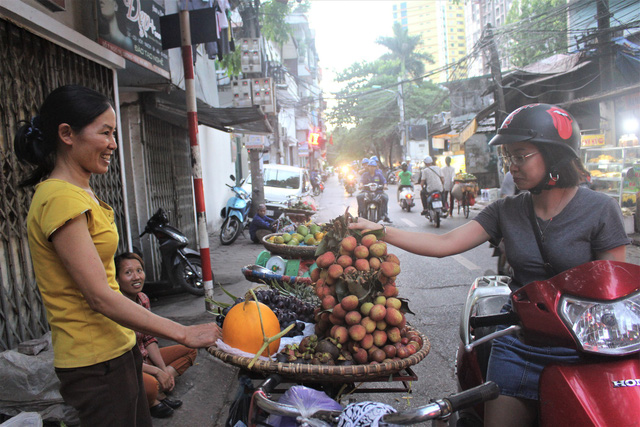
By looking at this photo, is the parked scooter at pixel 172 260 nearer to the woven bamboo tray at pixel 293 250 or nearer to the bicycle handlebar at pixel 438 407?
the woven bamboo tray at pixel 293 250

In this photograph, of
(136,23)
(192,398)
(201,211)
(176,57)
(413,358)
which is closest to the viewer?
(413,358)

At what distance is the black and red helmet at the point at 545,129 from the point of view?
2041 mm

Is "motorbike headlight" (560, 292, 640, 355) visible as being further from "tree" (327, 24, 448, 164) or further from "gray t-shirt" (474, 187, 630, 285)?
"tree" (327, 24, 448, 164)

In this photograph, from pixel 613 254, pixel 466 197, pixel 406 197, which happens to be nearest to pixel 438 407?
pixel 613 254

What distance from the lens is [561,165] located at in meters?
2.07

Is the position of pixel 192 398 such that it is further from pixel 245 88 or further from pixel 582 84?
pixel 582 84

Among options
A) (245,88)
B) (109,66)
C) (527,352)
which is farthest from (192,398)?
(245,88)

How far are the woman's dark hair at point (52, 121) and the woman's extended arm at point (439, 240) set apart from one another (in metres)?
1.30

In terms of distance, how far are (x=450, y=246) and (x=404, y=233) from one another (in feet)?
0.80

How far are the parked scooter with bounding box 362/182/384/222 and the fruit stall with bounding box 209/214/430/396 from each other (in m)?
9.77

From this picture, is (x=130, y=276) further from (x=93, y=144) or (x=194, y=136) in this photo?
(x=194, y=136)

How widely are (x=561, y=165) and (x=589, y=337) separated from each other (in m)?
0.90

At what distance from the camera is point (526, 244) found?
2137 millimetres

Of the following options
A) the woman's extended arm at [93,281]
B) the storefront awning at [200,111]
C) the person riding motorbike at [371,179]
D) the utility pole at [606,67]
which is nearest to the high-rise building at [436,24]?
the utility pole at [606,67]
